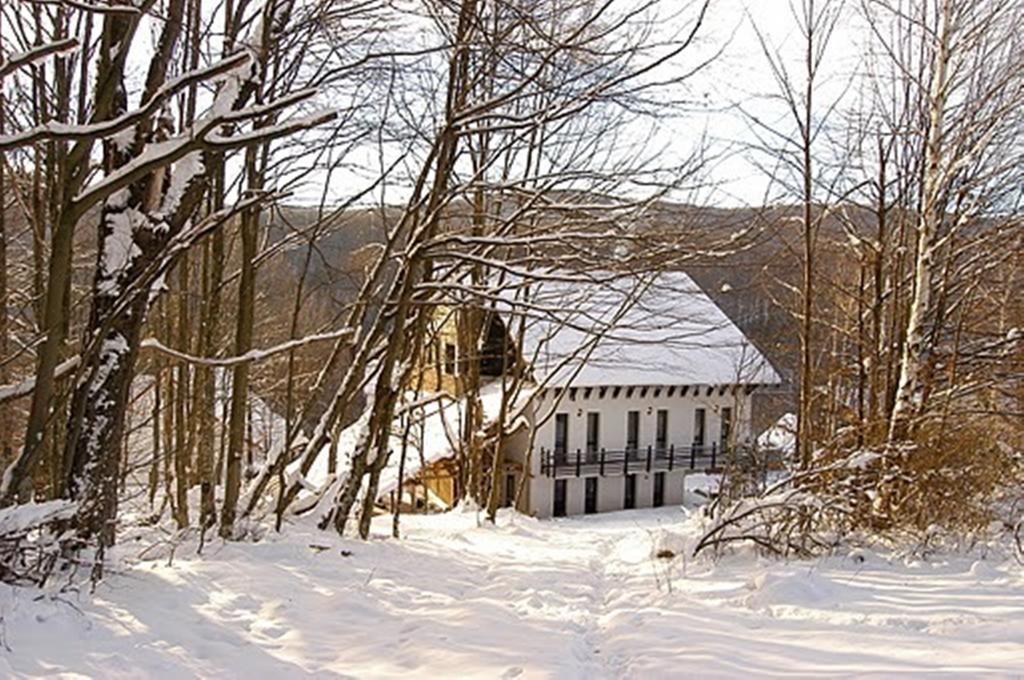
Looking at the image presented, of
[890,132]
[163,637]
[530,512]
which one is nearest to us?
[163,637]

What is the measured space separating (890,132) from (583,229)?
379cm

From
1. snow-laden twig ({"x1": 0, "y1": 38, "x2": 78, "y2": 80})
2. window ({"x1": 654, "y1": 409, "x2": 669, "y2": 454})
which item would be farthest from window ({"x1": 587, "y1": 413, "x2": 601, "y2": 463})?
snow-laden twig ({"x1": 0, "y1": 38, "x2": 78, "y2": 80})

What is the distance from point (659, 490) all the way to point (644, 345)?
1170 cm

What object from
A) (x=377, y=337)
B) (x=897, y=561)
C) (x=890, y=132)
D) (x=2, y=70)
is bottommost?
(x=897, y=561)

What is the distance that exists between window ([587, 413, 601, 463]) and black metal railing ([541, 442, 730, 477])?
8 cm

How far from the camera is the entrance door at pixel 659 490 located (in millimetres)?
26672

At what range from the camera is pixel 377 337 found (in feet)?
29.4

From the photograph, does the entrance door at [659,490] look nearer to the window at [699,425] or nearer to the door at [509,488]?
the window at [699,425]

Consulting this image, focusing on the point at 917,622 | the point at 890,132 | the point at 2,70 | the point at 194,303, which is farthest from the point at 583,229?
the point at 194,303

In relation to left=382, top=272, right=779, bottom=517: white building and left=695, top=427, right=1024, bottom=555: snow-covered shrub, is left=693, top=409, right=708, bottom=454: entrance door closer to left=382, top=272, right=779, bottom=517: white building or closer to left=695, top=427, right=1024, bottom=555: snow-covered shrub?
left=382, top=272, right=779, bottom=517: white building

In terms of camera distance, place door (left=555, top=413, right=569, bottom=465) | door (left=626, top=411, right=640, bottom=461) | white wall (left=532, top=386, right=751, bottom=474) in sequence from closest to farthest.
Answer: white wall (left=532, top=386, right=751, bottom=474)
door (left=555, top=413, right=569, bottom=465)
door (left=626, top=411, right=640, bottom=461)

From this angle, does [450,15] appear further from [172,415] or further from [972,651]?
[172,415]

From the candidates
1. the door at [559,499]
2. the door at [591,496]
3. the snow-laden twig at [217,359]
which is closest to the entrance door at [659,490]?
the door at [591,496]

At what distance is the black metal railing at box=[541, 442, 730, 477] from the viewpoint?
2459cm
